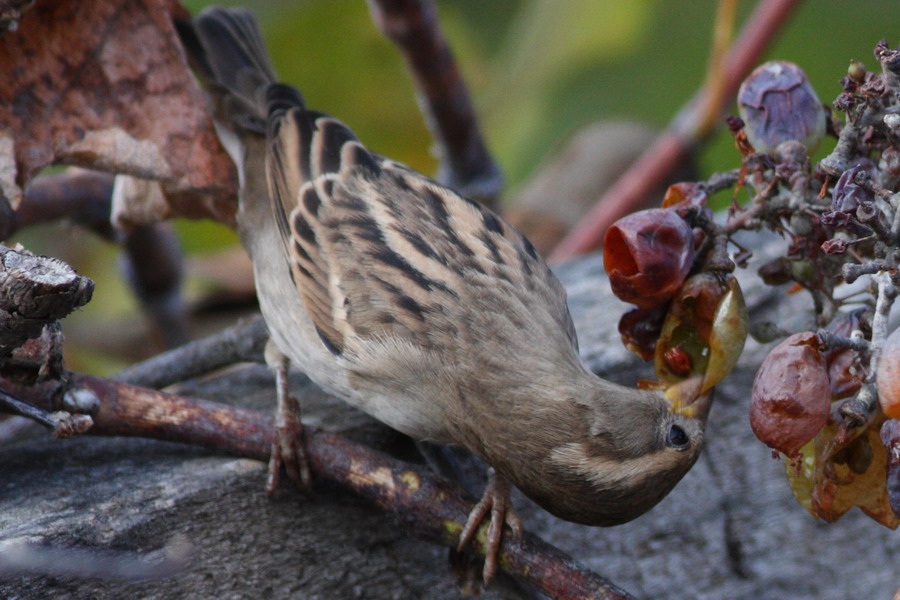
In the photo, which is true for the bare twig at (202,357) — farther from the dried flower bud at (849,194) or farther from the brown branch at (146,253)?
the dried flower bud at (849,194)

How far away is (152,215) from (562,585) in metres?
Result: 1.19

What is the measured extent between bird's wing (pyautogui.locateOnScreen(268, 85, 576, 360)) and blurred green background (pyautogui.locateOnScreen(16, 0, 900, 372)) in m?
0.96

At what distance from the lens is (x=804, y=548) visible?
5.58 feet

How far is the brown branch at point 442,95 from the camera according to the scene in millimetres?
2189

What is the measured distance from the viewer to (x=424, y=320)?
1.68 metres

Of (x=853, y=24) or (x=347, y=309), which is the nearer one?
(x=347, y=309)

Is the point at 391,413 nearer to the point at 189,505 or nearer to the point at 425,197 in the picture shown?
the point at 189,505

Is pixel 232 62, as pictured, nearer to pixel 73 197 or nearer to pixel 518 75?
pixel 73 197

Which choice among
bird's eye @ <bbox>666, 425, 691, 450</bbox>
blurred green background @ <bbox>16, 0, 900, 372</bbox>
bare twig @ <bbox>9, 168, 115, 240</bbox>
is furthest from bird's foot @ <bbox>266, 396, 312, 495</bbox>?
blurred green background @ <bbox>16, 0, 900, 372</bbox>

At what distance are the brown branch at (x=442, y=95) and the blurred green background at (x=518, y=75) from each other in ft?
1.83

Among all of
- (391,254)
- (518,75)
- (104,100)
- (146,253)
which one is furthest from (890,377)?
(518,75)

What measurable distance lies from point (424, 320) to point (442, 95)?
0.81 m

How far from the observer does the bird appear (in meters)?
1.42

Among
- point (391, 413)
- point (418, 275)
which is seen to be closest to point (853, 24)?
point (418, 275)
